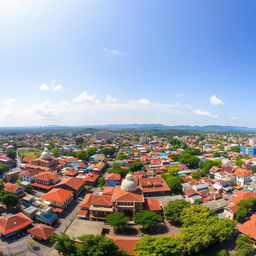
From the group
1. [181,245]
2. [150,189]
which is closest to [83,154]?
[150,189]

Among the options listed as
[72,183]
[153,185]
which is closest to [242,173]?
[153,185]

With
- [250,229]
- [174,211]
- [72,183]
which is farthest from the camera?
[72,183]

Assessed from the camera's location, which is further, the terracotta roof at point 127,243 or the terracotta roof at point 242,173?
the terracotta roof at point 242,173

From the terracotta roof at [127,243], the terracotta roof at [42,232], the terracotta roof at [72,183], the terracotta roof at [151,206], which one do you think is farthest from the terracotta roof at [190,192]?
the terracotta roof at [42,232]

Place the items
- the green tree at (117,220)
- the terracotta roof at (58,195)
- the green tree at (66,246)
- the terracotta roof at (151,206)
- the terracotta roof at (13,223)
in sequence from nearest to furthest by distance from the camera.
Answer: the green tree at (66,246) → the terracotta roof at (13,223) → the green tree at (117,220) → the terracotta roof at (151,206) → the terracotta roof at (58,195)

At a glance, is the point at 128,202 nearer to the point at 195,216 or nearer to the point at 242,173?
the point at 195,216

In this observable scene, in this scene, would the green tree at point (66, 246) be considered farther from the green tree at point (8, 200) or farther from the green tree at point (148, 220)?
the green tree at point (8, 200)

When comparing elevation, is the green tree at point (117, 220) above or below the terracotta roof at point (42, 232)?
above

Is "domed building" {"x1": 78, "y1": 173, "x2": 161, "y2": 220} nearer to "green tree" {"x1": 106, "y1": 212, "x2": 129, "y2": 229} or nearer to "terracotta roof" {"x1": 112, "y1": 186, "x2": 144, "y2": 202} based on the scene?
"terracotta roof" {"x1": 112, "y1": 186, "x2": 144, "y2": 202}
